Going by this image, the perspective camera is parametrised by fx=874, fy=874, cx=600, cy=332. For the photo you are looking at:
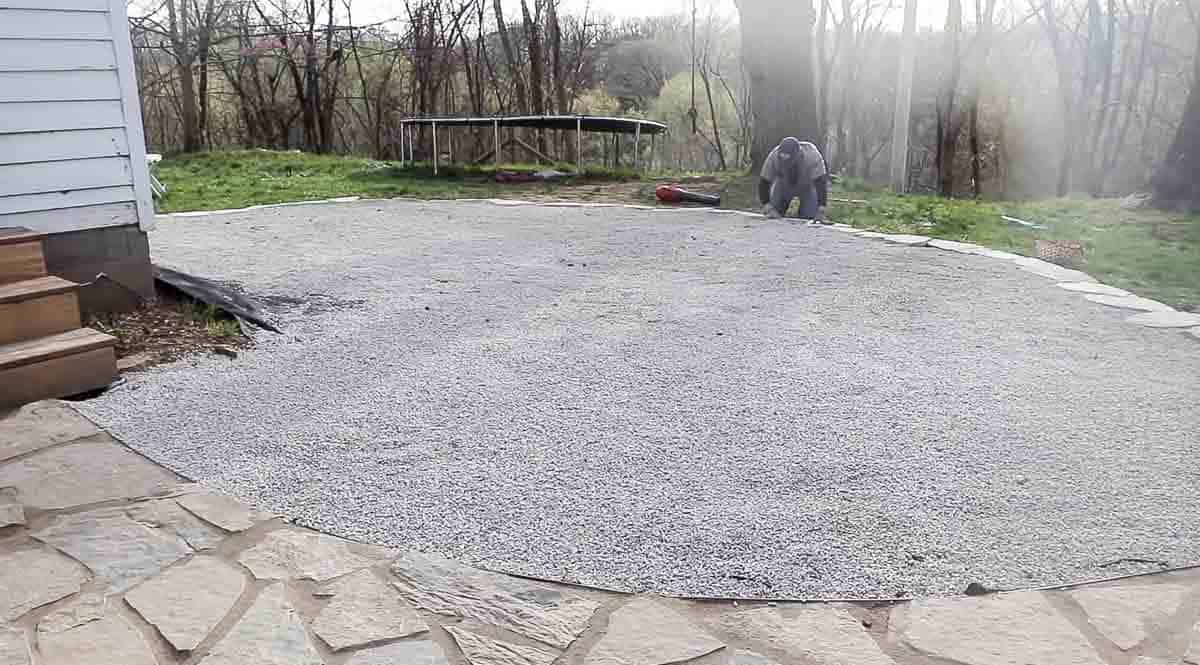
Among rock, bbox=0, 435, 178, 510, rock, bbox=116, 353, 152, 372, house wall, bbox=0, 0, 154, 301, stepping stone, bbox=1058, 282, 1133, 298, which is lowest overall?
rock, bbox=0, 435, 178, 510

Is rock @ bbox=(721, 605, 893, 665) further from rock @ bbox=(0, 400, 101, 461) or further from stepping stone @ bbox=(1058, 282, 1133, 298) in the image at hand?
stepping stone @ bbox=(1058, 282, 1133, 298)

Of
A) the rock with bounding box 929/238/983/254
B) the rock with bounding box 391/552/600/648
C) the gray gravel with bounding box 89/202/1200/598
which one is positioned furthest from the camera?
the rock with bounding box 929/238/983/254

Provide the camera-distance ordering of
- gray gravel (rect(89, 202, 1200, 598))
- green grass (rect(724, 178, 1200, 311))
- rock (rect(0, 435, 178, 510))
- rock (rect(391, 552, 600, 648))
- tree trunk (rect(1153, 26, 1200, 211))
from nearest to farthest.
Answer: rock (rect(391, 552, 600, 648))
gray gravel (rect(89, 202, 1200, 598))
rock (rect(0, 435, 178, 510))
green grass (rect(724, 178, 1200, 311))
tree trunk (rect(1153, 26, 1200, 211))

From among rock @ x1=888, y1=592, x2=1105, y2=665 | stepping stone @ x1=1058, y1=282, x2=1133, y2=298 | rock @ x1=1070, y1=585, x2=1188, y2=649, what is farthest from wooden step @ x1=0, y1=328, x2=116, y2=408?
stepping stone @ x1=1058, y1=282, x2=1133, y2=298

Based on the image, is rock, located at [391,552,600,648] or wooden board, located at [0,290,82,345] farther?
wooden board, located at [0,290,82,345]

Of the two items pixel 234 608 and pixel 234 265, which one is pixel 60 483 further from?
pixel 234 265

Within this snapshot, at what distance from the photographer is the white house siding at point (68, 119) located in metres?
3.33

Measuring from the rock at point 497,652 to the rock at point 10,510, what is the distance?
1093 millimetres

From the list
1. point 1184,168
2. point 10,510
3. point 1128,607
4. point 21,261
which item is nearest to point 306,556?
point 10,510

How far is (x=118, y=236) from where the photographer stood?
12.0 ft

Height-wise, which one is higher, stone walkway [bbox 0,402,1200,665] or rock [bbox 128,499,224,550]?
rock [bbox 128,499,224,550]

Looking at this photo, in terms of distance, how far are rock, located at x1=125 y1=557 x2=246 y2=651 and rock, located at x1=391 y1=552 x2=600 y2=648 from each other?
32 centimetres

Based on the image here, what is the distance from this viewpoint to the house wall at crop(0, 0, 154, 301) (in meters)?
3.33

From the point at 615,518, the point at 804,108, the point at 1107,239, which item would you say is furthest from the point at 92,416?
the point at 804,108
